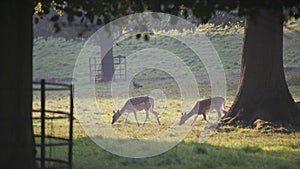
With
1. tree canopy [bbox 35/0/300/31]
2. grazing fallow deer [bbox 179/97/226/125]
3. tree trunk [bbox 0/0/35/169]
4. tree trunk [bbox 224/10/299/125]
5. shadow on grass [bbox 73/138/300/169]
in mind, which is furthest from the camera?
grazing fallow deer [bbox 179/97/226/125]

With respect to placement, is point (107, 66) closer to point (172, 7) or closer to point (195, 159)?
point (195, 159)

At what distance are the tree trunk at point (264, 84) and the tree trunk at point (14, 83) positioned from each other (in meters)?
11.0

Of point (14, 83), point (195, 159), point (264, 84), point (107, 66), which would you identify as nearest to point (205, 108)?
point (264, 84)

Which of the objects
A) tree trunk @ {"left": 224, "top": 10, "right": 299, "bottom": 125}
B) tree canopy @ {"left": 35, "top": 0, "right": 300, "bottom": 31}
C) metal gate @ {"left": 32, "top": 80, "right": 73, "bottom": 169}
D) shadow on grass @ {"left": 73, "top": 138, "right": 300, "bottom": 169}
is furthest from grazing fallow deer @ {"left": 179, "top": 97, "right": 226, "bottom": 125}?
tree canopy @ {"left": 35, "top": 0, "right": 300, "bottom": 31}

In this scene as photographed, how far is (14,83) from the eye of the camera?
884 cm

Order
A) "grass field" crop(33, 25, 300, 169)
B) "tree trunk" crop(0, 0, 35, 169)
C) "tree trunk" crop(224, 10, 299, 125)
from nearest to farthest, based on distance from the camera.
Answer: "tree trunk" crop(0, 0, 35, 169) < "grass field" crop(33, 25, 300, 169) < "tree trunk" crop(224, 10, 299, 125)

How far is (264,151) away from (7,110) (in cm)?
726

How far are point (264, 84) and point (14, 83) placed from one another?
38.4 feet

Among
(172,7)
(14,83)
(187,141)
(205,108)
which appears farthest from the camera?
(205,108)

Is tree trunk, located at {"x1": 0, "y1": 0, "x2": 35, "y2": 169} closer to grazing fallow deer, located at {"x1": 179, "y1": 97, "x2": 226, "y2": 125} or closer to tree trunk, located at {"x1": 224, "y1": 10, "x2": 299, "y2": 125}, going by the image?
tree trunk, located at {"x1": 224, "y1": 10, "x2": 299, "y2": 125}

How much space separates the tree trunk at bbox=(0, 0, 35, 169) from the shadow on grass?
3.33 metres

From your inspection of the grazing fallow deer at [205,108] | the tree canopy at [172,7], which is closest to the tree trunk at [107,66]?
the grazing fallow deer at [205,108]

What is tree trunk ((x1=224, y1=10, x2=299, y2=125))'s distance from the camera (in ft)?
63.3

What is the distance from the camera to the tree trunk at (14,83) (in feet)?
28.8
